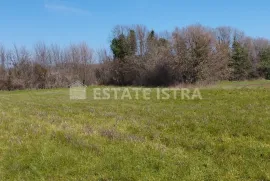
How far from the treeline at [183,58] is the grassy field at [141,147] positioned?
24998 mm

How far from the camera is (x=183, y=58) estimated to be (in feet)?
114

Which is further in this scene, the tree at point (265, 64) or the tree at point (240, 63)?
the tree at point (265, 64)

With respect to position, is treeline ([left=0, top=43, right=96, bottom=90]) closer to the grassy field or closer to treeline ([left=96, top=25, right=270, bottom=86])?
treeline ([left=96, top=25, right=270, bottom=86])

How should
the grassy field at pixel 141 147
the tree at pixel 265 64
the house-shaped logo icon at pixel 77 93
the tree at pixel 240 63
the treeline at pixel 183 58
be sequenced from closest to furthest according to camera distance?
the grassy field at pixel 141 147, the house-shaped logo icon at pixel 77 93, the treeline at pixel 183 58, the tree at pixel 240 63, the tree at pixel 265 64

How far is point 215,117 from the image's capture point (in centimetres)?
859

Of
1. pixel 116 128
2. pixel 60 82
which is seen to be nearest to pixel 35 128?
pixel 116 128

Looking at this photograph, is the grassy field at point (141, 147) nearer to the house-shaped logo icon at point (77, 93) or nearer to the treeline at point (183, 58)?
the house-shaped logo icon at point (77, 93)

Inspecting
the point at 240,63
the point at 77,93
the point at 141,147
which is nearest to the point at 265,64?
the point at 240,63

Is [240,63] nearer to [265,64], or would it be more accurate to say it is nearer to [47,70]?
[265,64]

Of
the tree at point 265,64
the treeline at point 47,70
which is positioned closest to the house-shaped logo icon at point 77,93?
the treeline at point 47,70

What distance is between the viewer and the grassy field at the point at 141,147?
A: 16.4ft

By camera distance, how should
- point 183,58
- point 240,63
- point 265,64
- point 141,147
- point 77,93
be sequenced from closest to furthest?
point 141,147, point 77,93, point 183,58, point 240,63, point 265,64

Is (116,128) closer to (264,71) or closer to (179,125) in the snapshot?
(179,125)

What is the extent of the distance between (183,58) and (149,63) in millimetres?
8581
